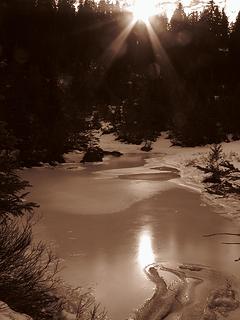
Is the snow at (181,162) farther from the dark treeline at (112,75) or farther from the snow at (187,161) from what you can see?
the dark treeline at (112,75)

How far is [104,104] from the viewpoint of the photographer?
6300cm

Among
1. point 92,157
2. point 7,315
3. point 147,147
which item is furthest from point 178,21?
point 7,315

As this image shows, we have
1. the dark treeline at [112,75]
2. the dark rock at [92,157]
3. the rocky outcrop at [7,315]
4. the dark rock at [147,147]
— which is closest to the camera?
the rocky outcrop at [7,315]

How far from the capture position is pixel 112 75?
228ft

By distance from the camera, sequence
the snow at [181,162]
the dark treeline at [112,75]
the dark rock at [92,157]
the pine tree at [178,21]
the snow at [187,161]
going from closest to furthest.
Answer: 1. the snow at [187,161]
2. the snow at [181,162]
3. the dark rock at [92,157]
4. the dark treeline at [112,75]
5. the pine tree at [178,21]

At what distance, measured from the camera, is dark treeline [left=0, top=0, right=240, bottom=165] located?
33.4 metres

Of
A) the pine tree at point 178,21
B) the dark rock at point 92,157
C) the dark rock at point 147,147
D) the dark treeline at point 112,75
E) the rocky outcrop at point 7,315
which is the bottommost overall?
the dark rock at point 147,147

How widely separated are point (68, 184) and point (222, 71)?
41123 millimetres

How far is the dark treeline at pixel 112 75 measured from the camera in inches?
1316

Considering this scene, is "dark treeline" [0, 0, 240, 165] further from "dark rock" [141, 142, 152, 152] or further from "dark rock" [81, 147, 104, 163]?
"dark rock" [81, 147, 104, 163]

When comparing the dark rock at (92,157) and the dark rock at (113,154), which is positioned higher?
the dark rock at (92,157)

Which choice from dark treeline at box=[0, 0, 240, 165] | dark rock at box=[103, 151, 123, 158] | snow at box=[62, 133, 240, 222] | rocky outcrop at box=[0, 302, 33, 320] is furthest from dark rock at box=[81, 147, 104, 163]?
rocky outcrop at box=[0, 302, 33, 320]

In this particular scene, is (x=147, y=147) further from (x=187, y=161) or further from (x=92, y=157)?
(x=187, y=161)

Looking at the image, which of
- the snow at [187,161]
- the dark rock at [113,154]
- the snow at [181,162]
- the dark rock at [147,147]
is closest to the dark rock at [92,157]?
the snow at [181,162]
